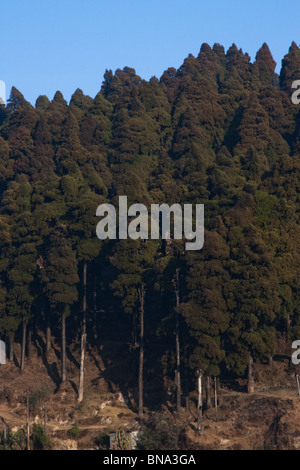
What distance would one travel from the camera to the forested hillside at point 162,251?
48938mm

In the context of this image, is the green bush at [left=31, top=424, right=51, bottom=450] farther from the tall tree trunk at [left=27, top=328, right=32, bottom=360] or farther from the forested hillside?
the tall tree trunk at [left=27, top=328, right=32, bottom=360]

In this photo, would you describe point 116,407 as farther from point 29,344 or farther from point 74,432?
point 29,344

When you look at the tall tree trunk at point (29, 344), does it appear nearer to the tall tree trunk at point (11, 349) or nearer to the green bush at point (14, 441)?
the tall tree trunk at point (11, 349)

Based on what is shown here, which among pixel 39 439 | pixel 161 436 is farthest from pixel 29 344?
pixel 161 436

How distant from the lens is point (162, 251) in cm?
5862

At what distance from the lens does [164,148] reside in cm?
8725

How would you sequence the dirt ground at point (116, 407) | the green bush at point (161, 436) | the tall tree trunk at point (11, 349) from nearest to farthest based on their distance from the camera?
the green bush at point (161, 436) → the dirt ground at point (116, 407) → the tall tree trunk at point (11, 349)

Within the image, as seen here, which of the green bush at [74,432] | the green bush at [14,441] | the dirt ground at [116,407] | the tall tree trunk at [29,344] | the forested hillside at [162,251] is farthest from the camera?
the tall tree trunk at [29,344]

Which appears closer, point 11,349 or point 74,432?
point 74,432

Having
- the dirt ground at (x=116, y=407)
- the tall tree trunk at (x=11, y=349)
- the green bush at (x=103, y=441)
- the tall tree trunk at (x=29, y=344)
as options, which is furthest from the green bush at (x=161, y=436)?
the tall tree trunk at (x=11, y=349)

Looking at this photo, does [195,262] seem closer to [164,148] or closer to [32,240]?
[32,240]

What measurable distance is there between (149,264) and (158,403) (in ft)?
39.1

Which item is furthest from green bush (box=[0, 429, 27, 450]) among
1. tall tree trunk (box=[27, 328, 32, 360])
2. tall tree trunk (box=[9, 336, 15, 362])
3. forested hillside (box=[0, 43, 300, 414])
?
tall tree trunk (box=[27, 328, 32, 360])
